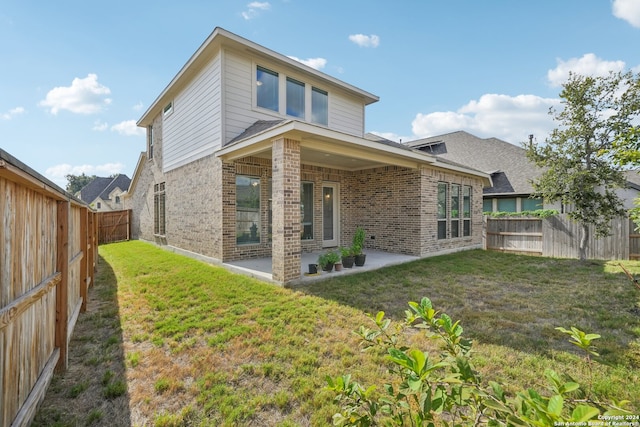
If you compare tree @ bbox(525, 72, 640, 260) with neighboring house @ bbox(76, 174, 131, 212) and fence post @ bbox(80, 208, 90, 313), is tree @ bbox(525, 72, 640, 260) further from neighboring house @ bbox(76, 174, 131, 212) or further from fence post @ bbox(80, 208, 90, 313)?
neighboring house @ bbox(76, 174, 131, 212)

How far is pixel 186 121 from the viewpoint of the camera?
9.88m

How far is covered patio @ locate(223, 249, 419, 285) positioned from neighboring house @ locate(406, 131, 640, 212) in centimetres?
867

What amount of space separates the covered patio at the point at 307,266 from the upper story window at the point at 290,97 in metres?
4.65

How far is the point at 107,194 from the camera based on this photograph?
3219 centimetres

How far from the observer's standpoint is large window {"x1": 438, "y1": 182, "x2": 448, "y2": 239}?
32.9ft

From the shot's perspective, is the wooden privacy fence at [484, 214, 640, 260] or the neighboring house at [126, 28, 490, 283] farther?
the wooden privacy fence at [484, 214, 640, 260]

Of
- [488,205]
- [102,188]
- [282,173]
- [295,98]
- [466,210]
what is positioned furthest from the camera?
[102,188]

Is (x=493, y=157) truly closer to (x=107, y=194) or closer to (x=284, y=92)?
(x=284, y=92)

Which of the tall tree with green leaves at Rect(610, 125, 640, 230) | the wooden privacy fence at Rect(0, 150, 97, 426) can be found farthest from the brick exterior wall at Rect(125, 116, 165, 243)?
the tall tree with green leaves at Rect(610, 125, 640, 230)

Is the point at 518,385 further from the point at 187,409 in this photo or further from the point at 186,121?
the point at 186,121

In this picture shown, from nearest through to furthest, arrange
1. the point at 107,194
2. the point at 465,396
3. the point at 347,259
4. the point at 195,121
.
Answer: the point at 465,396 → the point at 347,259 → the point at 195,121 → the point at 107,194

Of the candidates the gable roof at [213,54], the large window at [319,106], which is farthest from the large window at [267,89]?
the large window at [319,106]

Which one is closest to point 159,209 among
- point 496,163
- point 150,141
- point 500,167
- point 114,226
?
point 150,141

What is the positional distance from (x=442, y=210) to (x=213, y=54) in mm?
8741
